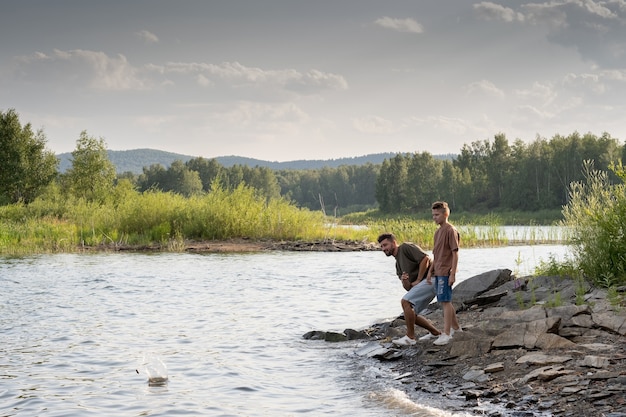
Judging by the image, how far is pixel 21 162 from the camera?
6328 centimetres

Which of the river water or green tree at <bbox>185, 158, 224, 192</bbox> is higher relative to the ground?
green tree at <bbox>185, 158, 224, 192</bbox>

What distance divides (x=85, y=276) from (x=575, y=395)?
20.1m

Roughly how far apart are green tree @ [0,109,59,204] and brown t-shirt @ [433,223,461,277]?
5672 cm

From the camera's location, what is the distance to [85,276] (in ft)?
79.2

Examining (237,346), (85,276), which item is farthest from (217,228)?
(237,346)

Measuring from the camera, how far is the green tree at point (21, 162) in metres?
63.0

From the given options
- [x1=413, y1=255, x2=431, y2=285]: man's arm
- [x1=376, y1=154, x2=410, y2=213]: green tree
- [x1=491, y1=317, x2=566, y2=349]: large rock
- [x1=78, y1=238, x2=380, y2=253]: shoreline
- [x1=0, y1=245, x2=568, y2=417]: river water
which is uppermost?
[x1=376, y1=154, x2=410, y2=213]: green tree

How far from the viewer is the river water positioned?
8.42 m

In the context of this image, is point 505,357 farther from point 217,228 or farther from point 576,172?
point 576,172

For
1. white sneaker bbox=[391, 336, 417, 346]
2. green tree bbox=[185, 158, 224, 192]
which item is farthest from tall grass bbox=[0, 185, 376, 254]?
green tree bbox=[185, 158, 224, 192]

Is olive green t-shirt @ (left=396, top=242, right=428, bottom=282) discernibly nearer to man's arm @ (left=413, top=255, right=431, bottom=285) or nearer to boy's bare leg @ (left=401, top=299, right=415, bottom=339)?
man's arm @ (left=413, top=255, right=431, bottom=285)

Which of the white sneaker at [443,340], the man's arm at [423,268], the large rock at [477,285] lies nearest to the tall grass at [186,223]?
the large rock at [477,285]

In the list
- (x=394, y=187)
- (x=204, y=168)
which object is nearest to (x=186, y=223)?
(x=394, y=187)

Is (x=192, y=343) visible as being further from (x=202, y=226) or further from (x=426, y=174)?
(x=426, y=174)
